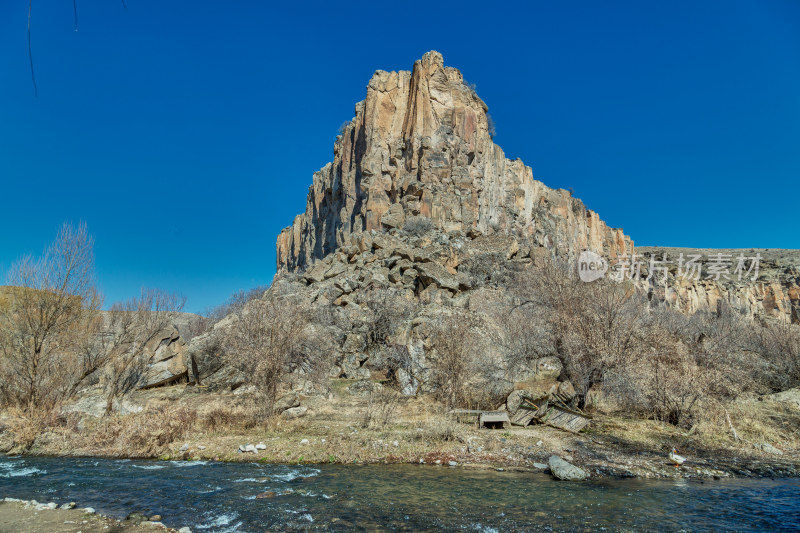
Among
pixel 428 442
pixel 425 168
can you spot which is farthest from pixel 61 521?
pixel 425 168

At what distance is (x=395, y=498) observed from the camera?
898cm

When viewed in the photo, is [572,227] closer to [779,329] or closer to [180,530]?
[779,329]

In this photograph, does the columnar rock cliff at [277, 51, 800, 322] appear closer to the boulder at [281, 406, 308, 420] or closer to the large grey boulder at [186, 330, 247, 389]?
the large grey boulder at [186, 330, 247, 389]

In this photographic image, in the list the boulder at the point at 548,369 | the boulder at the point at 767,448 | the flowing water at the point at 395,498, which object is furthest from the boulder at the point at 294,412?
the boulder at the point at 767,448

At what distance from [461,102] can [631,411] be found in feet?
153

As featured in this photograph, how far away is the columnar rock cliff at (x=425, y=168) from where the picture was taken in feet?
165

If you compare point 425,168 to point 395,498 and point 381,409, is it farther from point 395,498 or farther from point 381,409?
point 395,498

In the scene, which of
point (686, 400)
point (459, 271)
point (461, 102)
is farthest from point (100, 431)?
point (461, 102)

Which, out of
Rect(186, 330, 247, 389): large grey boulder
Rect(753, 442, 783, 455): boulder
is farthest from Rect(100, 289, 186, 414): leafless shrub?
Rect(753, 442, 783, 455): boulder

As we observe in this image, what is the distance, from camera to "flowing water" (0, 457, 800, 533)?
7676 millimetres

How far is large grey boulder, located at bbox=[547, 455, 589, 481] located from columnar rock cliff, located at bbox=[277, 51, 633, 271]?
38303mm

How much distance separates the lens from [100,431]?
1403 cm

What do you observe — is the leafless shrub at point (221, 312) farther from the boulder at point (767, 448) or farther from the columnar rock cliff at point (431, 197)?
the boulder at point (767, 448)

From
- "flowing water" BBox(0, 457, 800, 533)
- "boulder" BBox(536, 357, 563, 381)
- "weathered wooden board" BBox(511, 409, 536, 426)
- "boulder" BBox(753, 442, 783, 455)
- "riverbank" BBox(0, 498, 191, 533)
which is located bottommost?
"boulder" BBox(753, 442, 783, 455)
